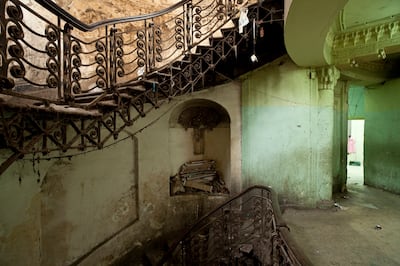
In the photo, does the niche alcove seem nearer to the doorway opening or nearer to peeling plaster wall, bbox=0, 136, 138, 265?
peeling plaster wall, bbox=0, 136, 138, 265

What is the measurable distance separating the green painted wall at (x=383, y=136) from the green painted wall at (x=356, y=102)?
0.81 metres

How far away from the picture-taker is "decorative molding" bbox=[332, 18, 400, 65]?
4660 millimetres

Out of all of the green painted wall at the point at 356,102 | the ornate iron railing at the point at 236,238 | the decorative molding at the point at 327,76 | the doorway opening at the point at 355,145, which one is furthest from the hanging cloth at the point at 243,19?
the doorway opening at the point at 355,145

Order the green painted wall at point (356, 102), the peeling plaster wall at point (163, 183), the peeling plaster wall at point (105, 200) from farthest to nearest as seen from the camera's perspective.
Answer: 1. the green painted wall at point (356, 102)
2. the peeling plaster wall at point (163, 183)
3. the peeling plaster wall at point (105, 200)

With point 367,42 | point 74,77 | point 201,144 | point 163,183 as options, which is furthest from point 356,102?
point 74,77

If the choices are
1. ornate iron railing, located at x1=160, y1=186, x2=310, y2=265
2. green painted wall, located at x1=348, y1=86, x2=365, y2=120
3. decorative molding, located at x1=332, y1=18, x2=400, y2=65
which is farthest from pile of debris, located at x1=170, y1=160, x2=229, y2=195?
green painted wall, located at x1=348, y1=86, x2=365, y2=120

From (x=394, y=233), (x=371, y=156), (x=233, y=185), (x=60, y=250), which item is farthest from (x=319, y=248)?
(x=371, y=156)

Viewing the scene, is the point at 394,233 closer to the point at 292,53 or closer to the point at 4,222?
the point at 292,53

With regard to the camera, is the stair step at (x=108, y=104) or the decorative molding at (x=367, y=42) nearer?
the stair step at (x=108, y=104)

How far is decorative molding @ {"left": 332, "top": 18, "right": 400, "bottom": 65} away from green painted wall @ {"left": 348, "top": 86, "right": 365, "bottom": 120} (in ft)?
14.5

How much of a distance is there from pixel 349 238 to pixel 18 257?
5.00 meters

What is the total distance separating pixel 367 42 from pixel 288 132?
247 cm

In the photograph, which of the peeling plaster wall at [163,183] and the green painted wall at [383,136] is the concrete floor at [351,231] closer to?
the green painted wall at [383,136]

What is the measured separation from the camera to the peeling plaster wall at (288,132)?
6.00m
